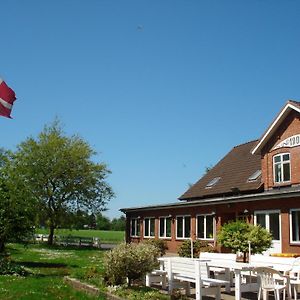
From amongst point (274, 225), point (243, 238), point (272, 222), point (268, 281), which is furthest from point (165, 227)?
point (268, 281)

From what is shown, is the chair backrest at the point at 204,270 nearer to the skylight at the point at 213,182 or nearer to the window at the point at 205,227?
the window at the point at 205,227

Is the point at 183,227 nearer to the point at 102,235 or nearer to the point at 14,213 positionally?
the point at 14,213

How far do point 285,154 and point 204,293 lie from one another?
18.6 m

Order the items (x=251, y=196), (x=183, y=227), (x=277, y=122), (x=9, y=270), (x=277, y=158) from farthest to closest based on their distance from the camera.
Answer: (x=183, y=227) < (x=277, y=158) < (x=277, y=122) < (x=251, y=196) < (x=9, y=270)

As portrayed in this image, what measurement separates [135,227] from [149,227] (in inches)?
115

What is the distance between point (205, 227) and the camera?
3180 centimetres

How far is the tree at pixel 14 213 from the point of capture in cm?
2044

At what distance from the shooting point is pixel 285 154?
28.2 m

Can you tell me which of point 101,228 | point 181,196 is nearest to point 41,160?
point 181,196

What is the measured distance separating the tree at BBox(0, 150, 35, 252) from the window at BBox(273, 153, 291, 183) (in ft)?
46.2

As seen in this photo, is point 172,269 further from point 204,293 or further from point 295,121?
point 295,121

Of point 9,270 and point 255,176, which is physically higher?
point 255,176

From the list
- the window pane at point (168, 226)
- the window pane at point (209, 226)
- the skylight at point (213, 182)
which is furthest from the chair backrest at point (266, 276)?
the window pane at point (168, 226)

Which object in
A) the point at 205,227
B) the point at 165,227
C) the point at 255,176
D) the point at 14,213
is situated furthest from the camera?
the point at 165,227
